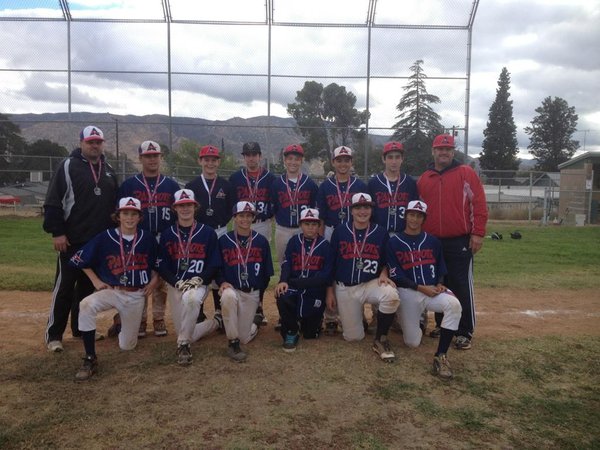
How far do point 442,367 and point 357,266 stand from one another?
1.27 meters

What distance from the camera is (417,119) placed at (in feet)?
37.4

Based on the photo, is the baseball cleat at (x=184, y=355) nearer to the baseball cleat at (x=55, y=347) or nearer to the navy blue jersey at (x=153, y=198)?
the baseball cleat at (x=55, y=347)

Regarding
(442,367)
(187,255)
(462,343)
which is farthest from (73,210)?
(462,343)

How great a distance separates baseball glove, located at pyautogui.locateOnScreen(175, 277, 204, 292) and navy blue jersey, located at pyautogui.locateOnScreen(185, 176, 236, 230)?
3.19 ft

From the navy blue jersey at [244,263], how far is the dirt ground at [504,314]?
75cm

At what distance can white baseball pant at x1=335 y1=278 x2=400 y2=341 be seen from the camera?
185 inches

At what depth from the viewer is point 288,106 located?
37.9 feet

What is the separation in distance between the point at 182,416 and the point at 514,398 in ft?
8.50

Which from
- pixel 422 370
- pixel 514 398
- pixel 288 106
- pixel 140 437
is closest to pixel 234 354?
pixel 140 437

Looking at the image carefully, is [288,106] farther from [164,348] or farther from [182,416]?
[182,416]

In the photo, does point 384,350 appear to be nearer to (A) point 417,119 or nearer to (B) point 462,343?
(B) point 462,343

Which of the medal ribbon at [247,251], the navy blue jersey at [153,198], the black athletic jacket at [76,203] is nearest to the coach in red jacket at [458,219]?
the medal ribbon at [247,251]

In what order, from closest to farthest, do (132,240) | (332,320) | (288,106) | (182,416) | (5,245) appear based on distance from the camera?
(182,416), (132,240), (332,320), (5,245), (288,106)

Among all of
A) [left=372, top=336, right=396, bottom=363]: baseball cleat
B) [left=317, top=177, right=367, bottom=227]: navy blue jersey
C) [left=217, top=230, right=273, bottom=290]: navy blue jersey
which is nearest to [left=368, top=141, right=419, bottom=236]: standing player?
[left=317, top=177, right=367, bottom=227]: navy blue jersey
